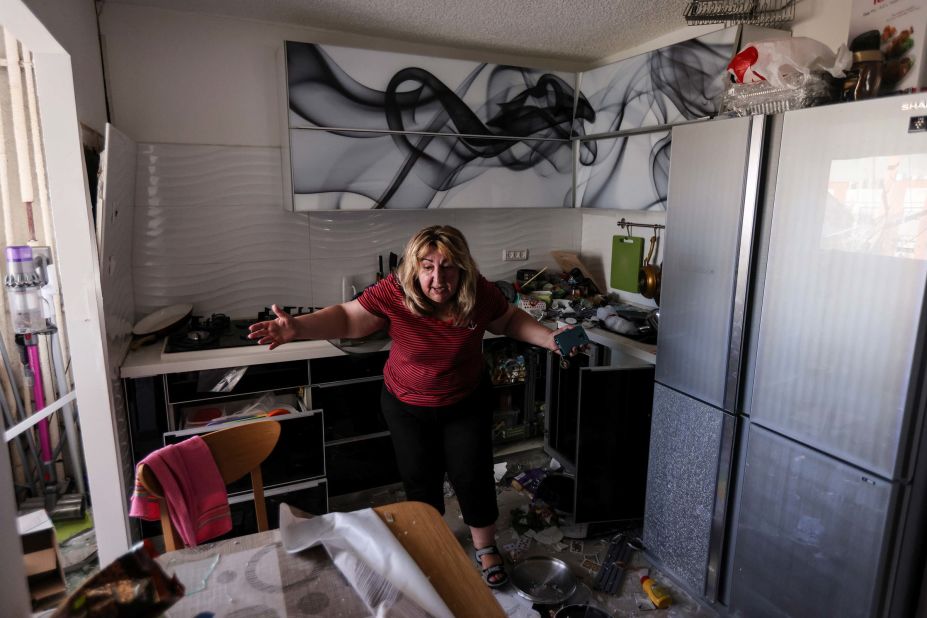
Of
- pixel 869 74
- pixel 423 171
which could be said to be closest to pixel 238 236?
pixel 423 171

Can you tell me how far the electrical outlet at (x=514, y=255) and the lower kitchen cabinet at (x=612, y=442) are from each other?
115 centimetres

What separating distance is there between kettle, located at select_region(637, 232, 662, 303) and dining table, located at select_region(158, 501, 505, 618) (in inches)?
77.3

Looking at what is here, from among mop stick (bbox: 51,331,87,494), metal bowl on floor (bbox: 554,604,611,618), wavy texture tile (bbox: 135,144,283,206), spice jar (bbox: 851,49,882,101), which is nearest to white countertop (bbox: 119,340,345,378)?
mop stick (bbox: 51,331,87,494)

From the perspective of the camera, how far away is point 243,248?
289 cm

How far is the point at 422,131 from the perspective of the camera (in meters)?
2.86

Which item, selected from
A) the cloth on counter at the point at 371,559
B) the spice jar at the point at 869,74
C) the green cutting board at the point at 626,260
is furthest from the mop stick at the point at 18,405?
the spice jar at the point at 869,74

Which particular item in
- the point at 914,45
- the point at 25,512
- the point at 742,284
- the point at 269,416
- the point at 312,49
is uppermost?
the point at 312,49

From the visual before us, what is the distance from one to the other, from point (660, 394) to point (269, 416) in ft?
5.15

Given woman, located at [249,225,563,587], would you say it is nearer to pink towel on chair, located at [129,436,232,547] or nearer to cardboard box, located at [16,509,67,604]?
pink towel on chair, located at [129,436,232,547]

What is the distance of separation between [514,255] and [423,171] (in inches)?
35.2

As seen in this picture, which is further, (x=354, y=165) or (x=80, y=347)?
(x=354, y=165)

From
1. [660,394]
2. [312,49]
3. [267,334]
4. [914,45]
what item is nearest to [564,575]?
[660,394]

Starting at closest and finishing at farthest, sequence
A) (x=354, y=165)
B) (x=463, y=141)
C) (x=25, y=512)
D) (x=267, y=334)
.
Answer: (x=267, y=334) → (x=25, y=512) → (x=354, y=165) → (x=463, y=141)

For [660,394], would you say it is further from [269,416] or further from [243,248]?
[243,248]
